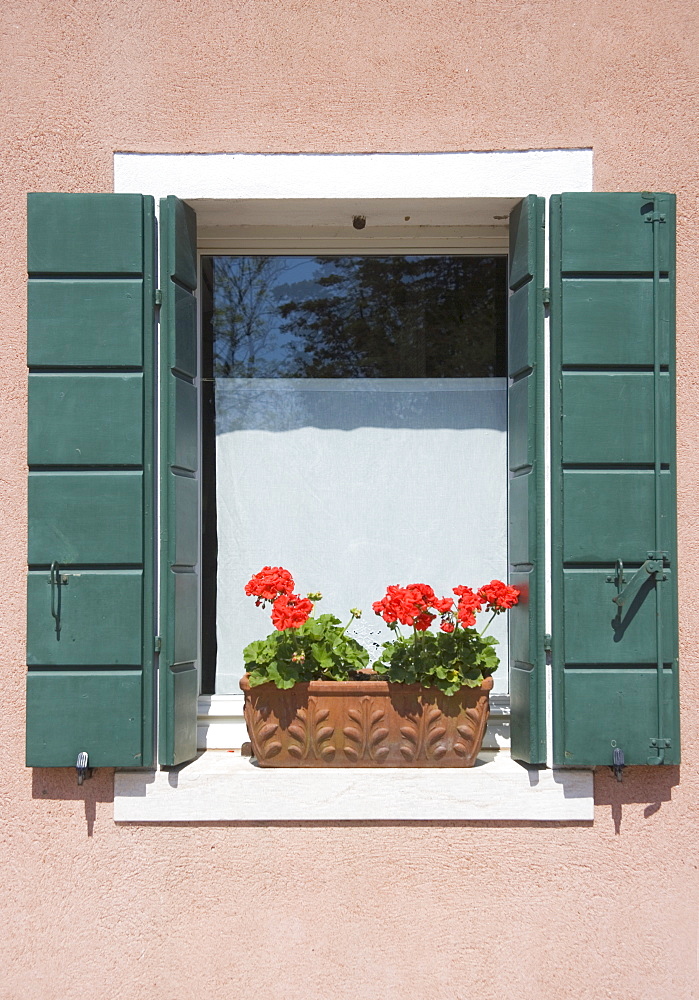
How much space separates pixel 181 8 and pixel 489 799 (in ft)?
8.69

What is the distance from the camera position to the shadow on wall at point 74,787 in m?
2.84

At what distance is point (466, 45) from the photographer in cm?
293

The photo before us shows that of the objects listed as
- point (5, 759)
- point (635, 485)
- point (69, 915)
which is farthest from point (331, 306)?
point (69, 915)

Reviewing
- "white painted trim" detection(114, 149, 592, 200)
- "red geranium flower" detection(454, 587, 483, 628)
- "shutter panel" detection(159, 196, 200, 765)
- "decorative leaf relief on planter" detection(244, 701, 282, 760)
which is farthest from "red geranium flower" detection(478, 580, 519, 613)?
"white painted trim" detection(114, 149, 592, 200)

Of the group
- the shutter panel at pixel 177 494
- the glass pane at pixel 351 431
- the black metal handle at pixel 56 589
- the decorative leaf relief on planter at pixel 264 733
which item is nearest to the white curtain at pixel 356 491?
the glass pane at pixel 351 431

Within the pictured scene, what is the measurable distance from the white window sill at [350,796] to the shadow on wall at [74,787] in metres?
0.04

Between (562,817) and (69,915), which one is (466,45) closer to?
(562,817)

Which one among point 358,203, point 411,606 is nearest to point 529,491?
point 411,606

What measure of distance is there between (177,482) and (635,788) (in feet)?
5.59

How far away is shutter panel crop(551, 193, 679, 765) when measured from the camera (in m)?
2.79

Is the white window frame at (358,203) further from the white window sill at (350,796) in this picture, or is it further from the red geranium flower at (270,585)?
the red geranium flower at (270,585)

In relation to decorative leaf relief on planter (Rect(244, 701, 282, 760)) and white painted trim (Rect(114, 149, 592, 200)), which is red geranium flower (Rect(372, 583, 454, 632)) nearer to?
decorative leaf relief on planter (Rect(244, 701, 282, 760))

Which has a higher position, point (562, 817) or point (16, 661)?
point (16, 661)

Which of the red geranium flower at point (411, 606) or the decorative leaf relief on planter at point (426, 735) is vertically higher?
the red geranium flower at point (411, 606)
